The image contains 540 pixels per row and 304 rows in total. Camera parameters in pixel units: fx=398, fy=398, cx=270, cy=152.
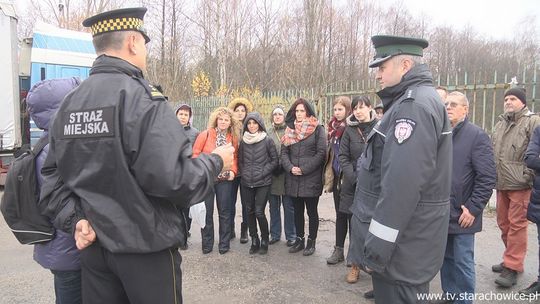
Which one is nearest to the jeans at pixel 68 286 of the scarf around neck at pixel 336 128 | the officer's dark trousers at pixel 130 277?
the officer's dark trousers at pixel 130 277

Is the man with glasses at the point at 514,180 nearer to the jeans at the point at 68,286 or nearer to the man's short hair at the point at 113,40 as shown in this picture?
the jeans at the point at 68,286

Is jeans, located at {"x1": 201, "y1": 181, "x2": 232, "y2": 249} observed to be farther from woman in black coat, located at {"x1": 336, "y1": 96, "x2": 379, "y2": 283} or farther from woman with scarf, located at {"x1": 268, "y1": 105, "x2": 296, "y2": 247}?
woman in black coat, located at {"x1": 336, "y1": 96, "x2": 379, "y2": 283}

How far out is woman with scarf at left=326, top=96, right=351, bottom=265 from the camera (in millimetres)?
4723

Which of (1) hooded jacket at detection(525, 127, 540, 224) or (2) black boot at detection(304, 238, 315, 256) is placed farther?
(2) black boot at detection(304, 238, 315, 256)

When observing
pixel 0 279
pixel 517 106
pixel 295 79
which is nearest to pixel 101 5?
pixel 295 79

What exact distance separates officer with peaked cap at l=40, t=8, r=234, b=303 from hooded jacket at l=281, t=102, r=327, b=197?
311 cm

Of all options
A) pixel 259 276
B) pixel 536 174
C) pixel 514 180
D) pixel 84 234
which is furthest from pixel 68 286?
pixel 514 180

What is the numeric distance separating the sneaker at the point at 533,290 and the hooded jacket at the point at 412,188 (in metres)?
2.13

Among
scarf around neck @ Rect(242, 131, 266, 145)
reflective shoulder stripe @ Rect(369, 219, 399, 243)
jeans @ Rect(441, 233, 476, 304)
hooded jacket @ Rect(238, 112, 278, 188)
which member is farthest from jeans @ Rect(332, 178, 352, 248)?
reflective shoulder stripe @ Rect(369, 219, 399, 243)

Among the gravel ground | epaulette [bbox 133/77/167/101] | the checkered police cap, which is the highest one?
the checkered police cap

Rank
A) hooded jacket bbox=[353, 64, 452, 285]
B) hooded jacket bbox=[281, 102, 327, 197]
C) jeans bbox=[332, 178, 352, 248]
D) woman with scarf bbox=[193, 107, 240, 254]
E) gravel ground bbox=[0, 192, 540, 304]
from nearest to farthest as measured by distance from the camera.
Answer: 1. hooded jacket bbox=[353, 64, 452, 285]
2. gravel ground bbox=[0, 192, 540, 304]
3. jeans bbox=[332, 178, 352, 248]
4. hooded jacket bbox=[281, 102, 327, 197]
5. woman with scarf bbox=[193, 107, 240, 254]

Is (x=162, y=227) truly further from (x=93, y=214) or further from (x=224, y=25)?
(x=224, y=25)

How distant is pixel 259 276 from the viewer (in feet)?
14.5

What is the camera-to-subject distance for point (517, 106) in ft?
14.0
